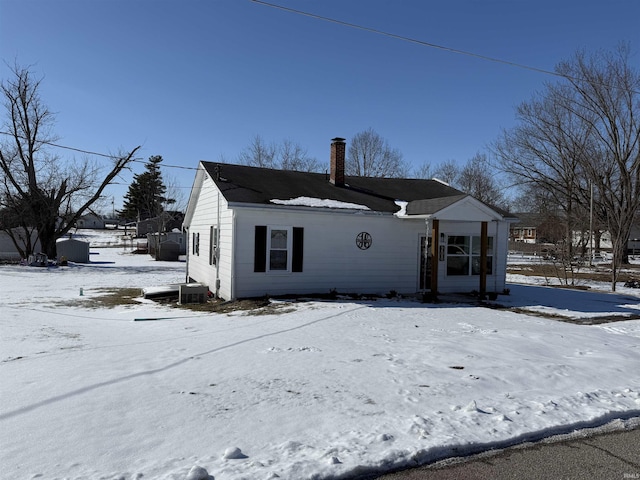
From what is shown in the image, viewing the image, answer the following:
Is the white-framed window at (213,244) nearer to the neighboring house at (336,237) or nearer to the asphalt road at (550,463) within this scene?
the neighboring house at (336,237)

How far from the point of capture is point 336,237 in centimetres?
1328

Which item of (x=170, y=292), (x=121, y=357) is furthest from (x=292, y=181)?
(x=121, y=357)

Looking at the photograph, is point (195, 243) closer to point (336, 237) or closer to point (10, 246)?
point (336, 237)

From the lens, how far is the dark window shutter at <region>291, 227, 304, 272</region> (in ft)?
42.1

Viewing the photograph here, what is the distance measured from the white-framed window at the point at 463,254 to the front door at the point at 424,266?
617mm

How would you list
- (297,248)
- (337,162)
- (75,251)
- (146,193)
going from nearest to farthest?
(297,248) → (337,162) → (75,251) → (146,193)

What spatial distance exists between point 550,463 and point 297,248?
972 cm

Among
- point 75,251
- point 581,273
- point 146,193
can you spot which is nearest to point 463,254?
point 581,273

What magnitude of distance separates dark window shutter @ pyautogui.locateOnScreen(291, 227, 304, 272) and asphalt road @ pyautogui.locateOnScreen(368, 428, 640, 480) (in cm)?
932

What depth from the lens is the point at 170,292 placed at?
14188mm

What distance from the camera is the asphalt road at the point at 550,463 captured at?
133 inches

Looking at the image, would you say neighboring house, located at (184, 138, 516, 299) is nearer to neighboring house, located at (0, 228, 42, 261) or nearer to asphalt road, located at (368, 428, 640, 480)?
asphalt road, located at (368, 428, 640, 480)

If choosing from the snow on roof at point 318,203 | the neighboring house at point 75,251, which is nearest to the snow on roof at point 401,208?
the snow on roof at point 318,203

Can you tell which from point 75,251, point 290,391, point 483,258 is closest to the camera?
point 290,391
